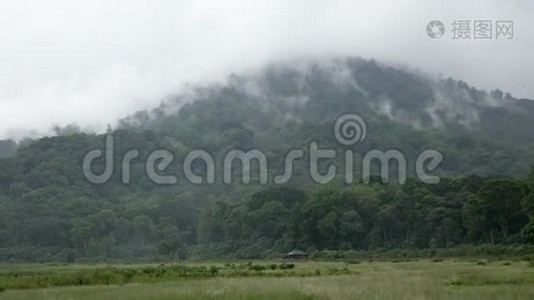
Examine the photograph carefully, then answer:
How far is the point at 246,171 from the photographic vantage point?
13588cm

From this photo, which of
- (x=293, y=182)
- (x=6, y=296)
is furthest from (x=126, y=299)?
(x=293, y=182)

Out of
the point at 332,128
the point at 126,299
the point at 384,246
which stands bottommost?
the point at 384,246

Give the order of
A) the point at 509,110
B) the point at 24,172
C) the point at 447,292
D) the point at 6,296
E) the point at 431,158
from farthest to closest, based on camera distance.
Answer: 1. the point at 509,110
2. the point at 431,158
3. the point at 24,172
4. the point at 6,296
5. the point at 447,292

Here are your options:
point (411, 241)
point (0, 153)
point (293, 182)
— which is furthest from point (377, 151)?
point (0, 153)

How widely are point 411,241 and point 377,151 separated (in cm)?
6841

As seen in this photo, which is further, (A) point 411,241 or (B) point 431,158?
(B) point 431,158

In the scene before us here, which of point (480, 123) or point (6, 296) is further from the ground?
point (480, 123)

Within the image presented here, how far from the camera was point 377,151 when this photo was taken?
13850 centimetres

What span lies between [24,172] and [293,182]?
163 ft

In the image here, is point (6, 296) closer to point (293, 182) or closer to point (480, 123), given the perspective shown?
point (293, 182)

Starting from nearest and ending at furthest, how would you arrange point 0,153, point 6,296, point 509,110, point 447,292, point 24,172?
point 447,292
point 6,296
point 24,172
point 0,153
point 509,110

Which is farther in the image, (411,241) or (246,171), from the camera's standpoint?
(246,171)

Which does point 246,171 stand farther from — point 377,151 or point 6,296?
point 6,296

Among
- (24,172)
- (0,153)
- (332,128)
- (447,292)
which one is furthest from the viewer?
(0,153)
